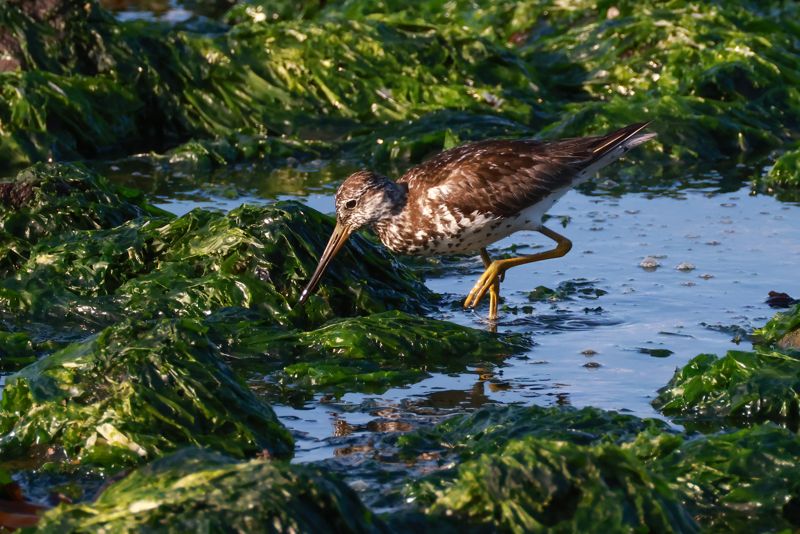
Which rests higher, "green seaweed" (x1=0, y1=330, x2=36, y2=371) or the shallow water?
"green seaweed" (x1=0, y1=330, x2=36, y2=371)

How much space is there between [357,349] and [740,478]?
2.03 meters

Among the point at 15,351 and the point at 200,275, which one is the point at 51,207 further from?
the point at 15,351

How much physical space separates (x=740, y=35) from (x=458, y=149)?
411 cm

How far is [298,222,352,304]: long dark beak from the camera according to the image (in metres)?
6.51

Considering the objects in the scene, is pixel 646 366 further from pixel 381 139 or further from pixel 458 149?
pixel 381 139

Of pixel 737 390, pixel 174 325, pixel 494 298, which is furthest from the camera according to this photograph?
pixel 494 298

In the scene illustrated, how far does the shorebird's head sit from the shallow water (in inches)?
23.1

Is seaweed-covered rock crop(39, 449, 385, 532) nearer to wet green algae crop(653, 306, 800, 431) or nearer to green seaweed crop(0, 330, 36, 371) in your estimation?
wet green algae crop(653, 306, 800, 431)

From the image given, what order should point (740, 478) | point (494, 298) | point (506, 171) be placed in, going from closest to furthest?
point (740, 478) < point (494, 298) < point (506, 171)

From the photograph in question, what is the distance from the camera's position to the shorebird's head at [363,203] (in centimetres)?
685

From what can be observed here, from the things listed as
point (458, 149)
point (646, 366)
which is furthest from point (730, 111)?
point (646, 366)

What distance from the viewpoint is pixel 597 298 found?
6918 mm

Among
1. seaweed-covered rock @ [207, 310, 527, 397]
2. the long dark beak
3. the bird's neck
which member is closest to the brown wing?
the bird's neck

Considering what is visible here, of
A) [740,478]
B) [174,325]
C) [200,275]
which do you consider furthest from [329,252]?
[740,478]
